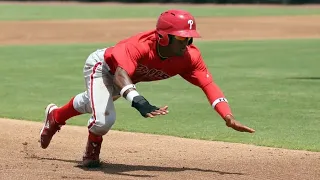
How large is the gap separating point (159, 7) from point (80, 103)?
3481cm

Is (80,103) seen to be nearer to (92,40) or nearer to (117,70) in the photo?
(117,70)

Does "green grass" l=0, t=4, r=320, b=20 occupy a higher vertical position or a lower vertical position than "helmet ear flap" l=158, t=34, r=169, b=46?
lower

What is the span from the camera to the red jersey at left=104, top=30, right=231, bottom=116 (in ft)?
22.2

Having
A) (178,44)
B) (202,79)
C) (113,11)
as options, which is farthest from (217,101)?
(113,11)

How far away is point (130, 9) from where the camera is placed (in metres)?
40.7

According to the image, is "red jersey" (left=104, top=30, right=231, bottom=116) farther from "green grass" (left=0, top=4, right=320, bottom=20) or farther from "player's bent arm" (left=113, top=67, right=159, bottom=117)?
"green grass" (left=0, top=4, right=320, bottom=20)

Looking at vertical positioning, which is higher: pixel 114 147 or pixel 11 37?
pixel 114 147

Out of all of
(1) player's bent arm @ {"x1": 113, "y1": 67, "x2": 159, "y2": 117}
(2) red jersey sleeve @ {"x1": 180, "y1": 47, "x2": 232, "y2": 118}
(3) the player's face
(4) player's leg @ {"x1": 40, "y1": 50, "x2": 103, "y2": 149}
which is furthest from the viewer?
(4) player's leg @ {"x1": 40, "y1": 50, "x2": 103, "y2": 149}

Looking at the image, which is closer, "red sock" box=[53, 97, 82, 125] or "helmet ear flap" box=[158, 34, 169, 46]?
"helmet ear flap" box=[158, 34, 169, 46]

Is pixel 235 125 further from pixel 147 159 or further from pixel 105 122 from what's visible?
pixel 147 159

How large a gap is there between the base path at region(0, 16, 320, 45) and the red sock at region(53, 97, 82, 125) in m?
15.4

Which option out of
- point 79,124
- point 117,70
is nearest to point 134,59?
point 117,70

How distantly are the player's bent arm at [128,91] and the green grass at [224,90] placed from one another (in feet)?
8.44

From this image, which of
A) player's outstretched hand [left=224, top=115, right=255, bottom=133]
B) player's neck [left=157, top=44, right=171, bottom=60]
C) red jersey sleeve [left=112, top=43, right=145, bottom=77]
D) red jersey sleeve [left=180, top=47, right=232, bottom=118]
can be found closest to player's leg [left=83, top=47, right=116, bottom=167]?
red jersey sleeve [left=112, top=43, right=145, bottom=77]
